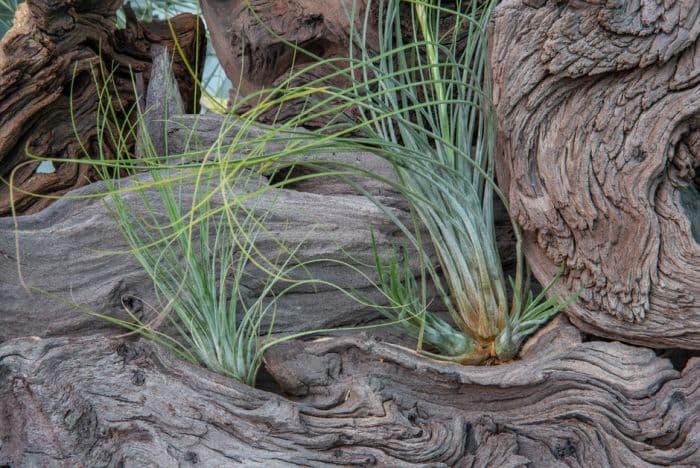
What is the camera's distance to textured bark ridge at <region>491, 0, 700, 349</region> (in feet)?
3.70

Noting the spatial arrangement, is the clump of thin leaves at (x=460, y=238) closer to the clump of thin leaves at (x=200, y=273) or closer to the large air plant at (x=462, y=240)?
the large air plant at (x=462, y=240)

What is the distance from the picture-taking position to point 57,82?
159cm

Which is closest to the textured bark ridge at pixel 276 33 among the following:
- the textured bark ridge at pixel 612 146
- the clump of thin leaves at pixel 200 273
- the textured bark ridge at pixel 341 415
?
the clump of thin leaves at pixel 200 273

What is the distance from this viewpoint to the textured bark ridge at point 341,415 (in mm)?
1165

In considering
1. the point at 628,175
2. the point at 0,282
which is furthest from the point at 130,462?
the point at 628,175

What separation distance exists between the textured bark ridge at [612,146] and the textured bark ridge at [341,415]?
0.35 ft

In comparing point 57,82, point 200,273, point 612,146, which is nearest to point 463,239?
point 612,146

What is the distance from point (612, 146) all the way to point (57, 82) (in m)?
1.11

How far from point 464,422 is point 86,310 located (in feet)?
2.24

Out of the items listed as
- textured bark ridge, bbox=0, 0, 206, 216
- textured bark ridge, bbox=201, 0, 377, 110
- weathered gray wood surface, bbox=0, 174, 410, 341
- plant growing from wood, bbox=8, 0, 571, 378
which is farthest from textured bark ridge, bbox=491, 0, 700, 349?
textured bark ridge, bbox=0, 0, 206, 216

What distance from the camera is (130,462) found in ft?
3.76

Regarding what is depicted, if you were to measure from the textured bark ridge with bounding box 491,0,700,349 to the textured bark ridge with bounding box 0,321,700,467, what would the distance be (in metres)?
0.11

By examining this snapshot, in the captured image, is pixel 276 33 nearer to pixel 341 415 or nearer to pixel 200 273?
pixel 200 273

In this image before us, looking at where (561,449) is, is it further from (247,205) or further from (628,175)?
(247,205)
